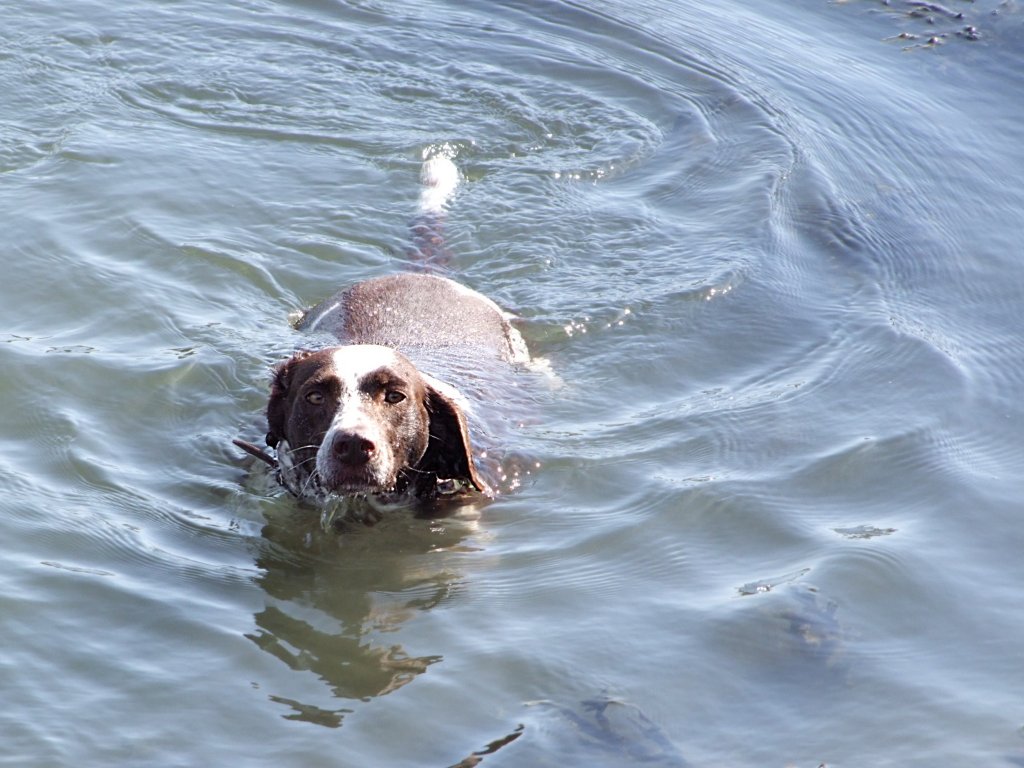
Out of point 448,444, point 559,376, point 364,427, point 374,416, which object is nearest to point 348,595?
point 364,427

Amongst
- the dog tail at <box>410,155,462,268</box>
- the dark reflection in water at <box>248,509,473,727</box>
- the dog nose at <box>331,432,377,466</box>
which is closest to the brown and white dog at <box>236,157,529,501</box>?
the dog nose at <box>331,432,377,466</box>

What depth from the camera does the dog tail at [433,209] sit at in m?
8.77

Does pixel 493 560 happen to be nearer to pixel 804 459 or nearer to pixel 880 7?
pixel 804 459

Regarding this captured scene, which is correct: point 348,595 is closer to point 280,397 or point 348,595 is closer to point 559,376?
point 280,397

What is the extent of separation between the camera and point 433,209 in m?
9.14

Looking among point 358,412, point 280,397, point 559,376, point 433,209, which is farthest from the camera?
point 433,209

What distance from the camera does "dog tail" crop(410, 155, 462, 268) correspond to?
28.8 ft

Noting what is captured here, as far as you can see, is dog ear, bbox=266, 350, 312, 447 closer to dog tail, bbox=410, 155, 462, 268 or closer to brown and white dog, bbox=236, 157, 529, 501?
brown and white dog, bbox=236, 157, 529, 501

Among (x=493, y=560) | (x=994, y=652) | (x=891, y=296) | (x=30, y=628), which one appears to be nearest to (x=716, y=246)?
(x=891, y=296)

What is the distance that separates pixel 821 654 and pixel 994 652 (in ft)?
1.98

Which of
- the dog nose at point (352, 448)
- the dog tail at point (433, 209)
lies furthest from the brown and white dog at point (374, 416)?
the dog tail at point (433, 209)

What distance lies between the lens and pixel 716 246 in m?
8.67

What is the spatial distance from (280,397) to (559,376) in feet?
6.04

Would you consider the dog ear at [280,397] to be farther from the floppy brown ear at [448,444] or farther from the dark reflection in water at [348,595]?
the floppy brown ear at [448,444]
